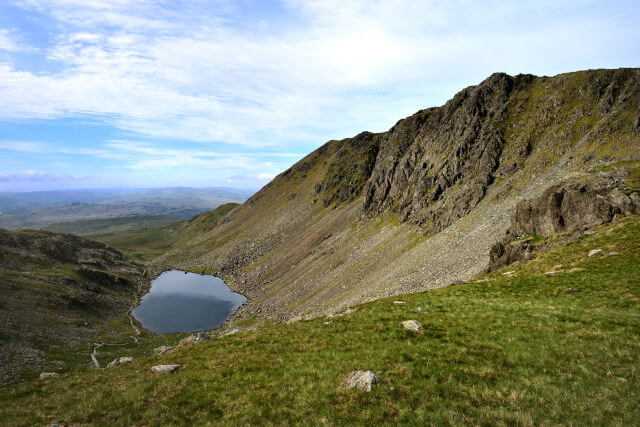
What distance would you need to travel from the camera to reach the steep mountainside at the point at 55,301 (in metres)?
44.7

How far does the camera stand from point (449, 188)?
281 feet

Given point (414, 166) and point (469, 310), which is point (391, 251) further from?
point (469, 310)

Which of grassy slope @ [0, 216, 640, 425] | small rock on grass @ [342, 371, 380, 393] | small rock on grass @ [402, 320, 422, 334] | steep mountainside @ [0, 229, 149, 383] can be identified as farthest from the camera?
steep mountainside @ [0, 229, 149, 383]

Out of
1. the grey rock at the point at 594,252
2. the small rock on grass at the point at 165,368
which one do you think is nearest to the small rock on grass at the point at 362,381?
the small rock on grass at the point at 165,368

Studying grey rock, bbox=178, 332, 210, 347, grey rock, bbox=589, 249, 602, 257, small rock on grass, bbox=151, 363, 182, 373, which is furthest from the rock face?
small rock on grass, bbox=151, 363, 182, 373

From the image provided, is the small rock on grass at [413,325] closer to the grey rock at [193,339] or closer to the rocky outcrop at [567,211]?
the grey rock at [193,339]

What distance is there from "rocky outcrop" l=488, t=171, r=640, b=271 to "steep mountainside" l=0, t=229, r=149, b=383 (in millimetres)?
66646

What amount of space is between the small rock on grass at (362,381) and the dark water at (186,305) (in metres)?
81.5

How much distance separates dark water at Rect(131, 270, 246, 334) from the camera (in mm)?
88500

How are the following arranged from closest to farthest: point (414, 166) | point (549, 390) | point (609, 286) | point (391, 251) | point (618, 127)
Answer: point (549, 390), point (609, 286), point (618, 127), point (391, 251), point (414, 166)

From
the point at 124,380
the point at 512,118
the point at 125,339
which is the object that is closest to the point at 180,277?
the point at 125,339

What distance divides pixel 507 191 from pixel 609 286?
4906cm

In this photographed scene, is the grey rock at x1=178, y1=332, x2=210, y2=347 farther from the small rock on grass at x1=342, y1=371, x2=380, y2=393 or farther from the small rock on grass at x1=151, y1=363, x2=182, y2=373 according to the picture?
the small rock on grass at x1=342, y1=371, x2=380, y2=393

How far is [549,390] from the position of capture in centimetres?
1259
